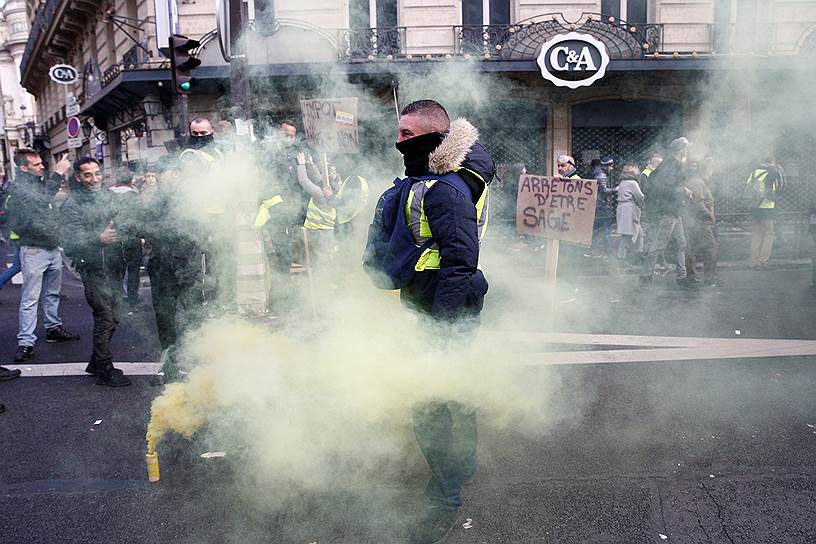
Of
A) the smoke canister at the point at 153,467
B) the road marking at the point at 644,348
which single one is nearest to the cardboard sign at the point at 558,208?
the road marking at the point at 644,348

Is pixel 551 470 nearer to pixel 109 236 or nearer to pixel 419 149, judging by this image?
pixel 419 149

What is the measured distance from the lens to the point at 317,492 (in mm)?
3117

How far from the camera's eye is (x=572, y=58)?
11961 millimetres

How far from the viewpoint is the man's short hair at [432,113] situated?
2.85 metres

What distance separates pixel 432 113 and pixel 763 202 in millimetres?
8196

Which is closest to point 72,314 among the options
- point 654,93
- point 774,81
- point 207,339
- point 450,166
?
point 207,339

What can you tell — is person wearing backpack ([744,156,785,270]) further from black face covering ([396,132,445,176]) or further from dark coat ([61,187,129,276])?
dark coat ([61,187,129,276])

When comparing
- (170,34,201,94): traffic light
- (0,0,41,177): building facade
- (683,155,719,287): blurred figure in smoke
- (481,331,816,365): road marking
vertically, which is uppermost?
(0,0,41,177): building facade

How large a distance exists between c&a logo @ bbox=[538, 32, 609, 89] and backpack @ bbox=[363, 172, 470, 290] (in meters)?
9.72

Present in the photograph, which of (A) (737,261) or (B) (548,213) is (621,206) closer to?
(A) (737,261)

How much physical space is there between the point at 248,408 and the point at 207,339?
716 millimetres

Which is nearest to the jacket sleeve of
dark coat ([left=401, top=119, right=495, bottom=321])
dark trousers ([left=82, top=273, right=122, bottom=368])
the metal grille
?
dark coat ([left=401, top=119, right=495, bottom=321])

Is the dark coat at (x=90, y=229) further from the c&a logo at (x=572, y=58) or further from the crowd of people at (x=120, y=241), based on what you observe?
the c&a logo at (x=572, y=58)

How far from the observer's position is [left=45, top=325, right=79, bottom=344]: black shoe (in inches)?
248
